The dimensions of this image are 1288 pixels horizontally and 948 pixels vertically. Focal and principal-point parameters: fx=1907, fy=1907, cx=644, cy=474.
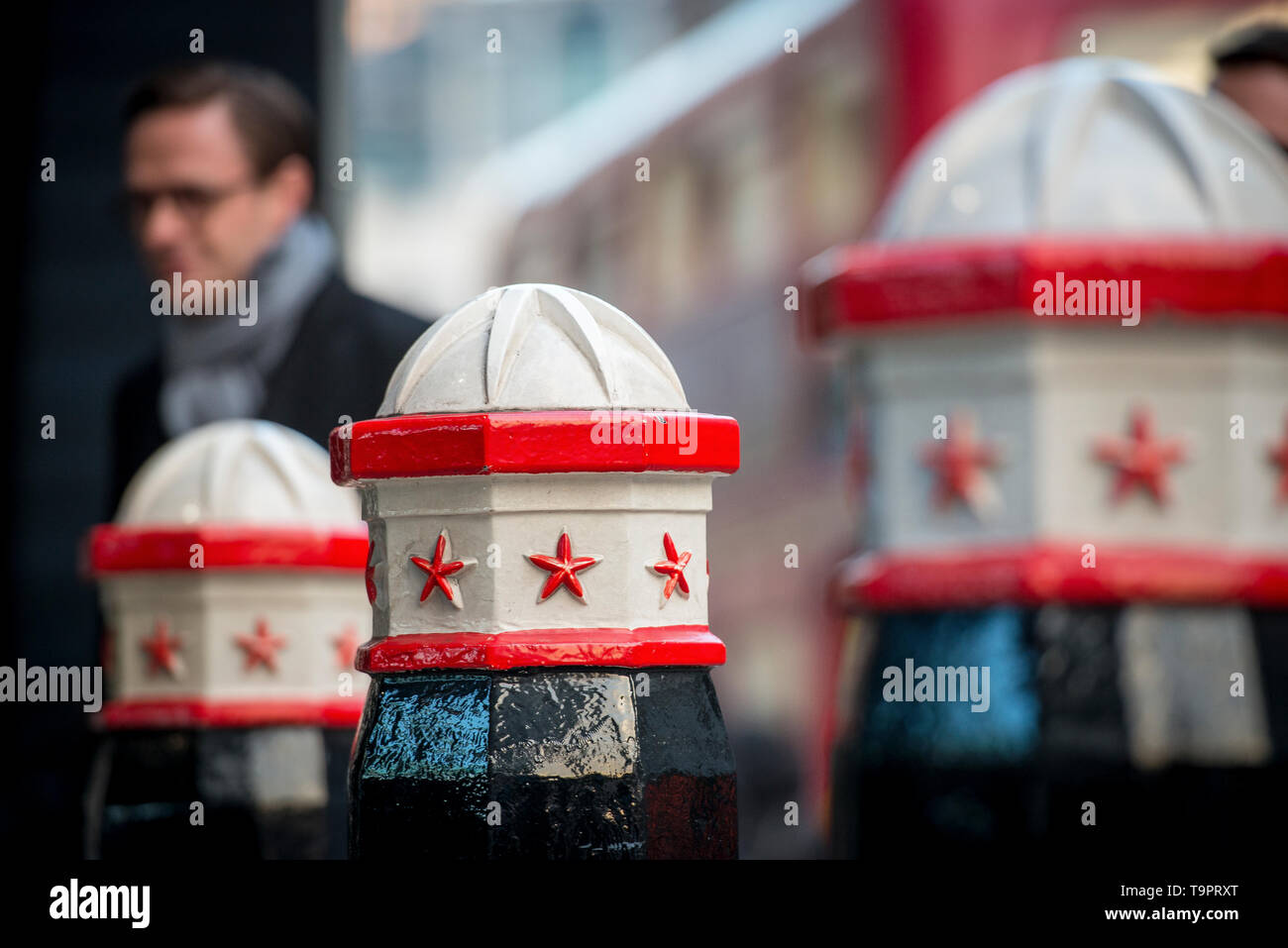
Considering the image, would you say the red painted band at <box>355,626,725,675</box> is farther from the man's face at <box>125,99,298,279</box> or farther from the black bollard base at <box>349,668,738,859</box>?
the man's face at <box>125,99,298,279</box>

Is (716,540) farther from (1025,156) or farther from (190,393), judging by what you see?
(1025,156)

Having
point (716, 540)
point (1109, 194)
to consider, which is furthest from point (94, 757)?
point (716, 540)

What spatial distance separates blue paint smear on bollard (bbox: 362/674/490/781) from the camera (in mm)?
2715

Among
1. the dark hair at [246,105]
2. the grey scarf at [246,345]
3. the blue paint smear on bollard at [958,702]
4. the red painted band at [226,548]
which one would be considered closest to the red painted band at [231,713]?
the red painted band at [226,548]

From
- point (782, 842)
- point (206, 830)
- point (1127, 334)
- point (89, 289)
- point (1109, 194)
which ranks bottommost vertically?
point (782, 842)

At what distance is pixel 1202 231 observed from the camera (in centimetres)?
325

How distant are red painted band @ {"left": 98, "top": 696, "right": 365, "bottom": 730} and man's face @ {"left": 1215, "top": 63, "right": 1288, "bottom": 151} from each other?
244cm

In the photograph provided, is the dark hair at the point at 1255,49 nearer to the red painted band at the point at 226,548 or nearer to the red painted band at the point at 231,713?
the red painted band at the point at 226,548

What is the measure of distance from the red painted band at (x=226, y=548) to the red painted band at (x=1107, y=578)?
159 centimetres

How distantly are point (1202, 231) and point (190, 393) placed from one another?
438 cm

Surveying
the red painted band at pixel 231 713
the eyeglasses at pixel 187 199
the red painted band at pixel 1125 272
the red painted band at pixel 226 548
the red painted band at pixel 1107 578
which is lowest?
the red painted band at pixel 231 713

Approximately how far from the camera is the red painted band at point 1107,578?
316 cm

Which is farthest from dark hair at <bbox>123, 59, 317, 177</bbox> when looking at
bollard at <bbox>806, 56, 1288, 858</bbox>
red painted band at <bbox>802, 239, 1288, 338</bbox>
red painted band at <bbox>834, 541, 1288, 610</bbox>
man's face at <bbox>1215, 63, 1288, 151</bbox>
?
red painted band at <bbox>834, 541, 1288, 610</bbox>

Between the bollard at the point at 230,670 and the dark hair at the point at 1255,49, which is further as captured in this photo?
the dark hair at the point at 1255,49
